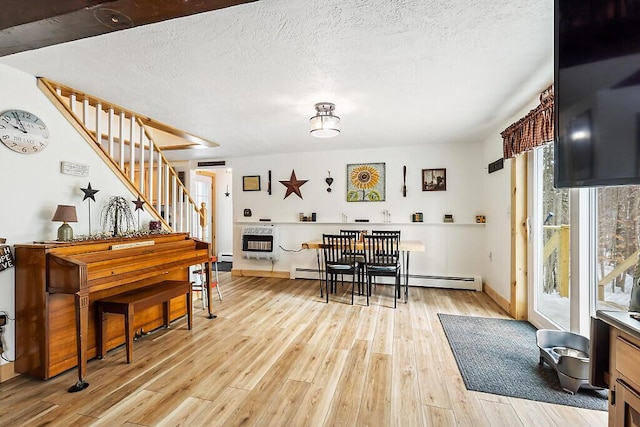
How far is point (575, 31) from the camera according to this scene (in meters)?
1.26

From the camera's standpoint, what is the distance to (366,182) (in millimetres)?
5008

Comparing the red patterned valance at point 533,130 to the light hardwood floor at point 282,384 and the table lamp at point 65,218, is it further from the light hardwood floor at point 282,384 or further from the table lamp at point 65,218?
the table lamp at point 65,218

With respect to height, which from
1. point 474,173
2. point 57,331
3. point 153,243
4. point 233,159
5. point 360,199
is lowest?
point 57,331

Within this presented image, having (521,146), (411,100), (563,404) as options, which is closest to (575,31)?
(411,100)

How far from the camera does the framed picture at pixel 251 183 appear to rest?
18.2 feet

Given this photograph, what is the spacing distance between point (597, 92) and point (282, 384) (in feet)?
7.64

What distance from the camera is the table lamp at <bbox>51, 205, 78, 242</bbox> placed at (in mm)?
2254

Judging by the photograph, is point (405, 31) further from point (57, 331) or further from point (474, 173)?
point (474, 173)

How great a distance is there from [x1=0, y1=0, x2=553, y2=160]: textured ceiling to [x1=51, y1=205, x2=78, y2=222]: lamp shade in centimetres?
102

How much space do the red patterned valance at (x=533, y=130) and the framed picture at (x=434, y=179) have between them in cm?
136

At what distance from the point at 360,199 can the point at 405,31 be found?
3.43 meters

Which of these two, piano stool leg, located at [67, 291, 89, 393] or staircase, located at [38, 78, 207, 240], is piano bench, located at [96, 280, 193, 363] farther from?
staircase, located at [38, 78, 207, 240]

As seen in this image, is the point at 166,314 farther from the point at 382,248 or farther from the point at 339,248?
the point at 382,248

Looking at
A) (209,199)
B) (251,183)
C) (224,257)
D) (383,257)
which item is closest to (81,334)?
(383,257)
